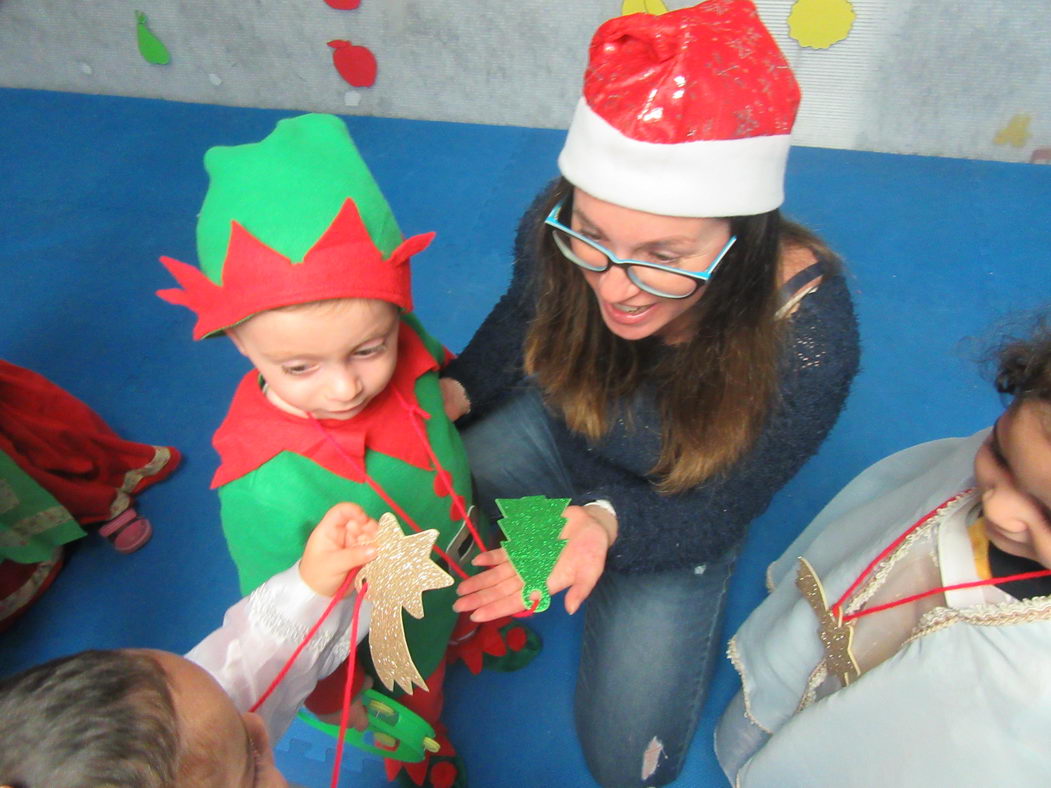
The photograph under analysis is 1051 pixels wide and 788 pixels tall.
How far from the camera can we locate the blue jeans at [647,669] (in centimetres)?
117

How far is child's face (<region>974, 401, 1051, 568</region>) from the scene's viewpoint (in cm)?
64

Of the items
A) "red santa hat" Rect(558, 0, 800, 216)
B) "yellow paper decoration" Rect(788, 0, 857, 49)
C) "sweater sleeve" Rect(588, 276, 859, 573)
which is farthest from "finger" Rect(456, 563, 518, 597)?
"yellow paper decoration" Rect(788, 0, 857, 49)

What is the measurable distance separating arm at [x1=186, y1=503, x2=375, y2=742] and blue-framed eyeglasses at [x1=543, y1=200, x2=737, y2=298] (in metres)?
0.41

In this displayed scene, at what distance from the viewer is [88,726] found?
0.48 metres

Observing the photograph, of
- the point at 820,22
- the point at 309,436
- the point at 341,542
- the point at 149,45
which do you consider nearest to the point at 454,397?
the point at 309,436

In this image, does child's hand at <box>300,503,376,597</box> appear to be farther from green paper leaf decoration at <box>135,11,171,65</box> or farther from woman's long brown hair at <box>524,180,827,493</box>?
green paper leaf decoration at <box>135,11,171,65</box>

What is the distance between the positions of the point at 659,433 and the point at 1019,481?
49cm

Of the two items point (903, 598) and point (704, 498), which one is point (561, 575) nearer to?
→ point (704, 498)

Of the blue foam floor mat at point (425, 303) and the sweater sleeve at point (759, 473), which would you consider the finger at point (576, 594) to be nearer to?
the sweater sleeve at point (759, 473)

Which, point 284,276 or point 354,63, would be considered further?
point 354,63

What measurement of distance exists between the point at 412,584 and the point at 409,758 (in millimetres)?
473

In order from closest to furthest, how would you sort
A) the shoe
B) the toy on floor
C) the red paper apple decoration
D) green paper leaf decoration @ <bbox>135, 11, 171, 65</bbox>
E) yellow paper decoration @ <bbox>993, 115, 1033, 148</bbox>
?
the toy on floor → the shoe → yellow paper decoration @ <bbox>993, 115, 1033, 148</bbox> → the red paper apple decoration → green paper leaf decoration @ <bbox>135, 11, 171, 65</bbox>

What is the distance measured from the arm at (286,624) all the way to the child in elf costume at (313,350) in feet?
0.27

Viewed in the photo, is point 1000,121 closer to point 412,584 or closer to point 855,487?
point 855,487
